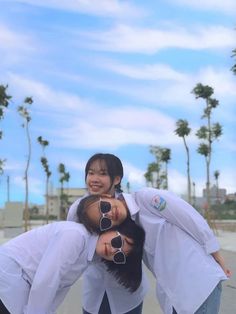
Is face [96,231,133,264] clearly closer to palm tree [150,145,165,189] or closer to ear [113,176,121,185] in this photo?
ear [113,176,121,185]

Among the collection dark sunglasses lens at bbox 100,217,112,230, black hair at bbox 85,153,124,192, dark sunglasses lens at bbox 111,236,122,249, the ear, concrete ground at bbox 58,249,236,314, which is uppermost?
black hair at bbox 85,153,124,192

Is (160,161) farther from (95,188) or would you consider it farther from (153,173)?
(95,188)

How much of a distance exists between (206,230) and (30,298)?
1.05 m

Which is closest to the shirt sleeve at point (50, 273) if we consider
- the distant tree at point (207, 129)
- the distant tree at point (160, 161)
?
the distant tree at point (207, 129)

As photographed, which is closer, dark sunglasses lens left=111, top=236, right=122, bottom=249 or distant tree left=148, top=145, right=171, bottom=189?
dark sunglasses lens left=111, top=236, right=122, bottom=249

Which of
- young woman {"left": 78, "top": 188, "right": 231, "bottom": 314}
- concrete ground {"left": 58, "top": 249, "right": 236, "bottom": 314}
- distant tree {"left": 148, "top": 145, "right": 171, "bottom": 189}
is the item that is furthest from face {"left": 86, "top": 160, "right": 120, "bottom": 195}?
distant tree {"left": 148, "top": 145, "right": 171, "bottom": 189}

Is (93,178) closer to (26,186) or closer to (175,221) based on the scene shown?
(175,221)

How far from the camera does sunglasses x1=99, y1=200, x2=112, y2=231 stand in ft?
11.2

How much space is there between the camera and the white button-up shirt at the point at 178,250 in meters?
3.43

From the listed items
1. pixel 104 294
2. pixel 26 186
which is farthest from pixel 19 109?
pixel 104 294

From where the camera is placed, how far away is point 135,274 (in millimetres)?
3699

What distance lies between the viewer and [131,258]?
3.56 meters

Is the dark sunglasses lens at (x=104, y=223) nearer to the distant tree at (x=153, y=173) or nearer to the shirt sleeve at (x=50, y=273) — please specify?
the shirt sleeve at (x=50, y=273)

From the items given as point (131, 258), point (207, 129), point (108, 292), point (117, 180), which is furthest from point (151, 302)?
point (207, 129)
